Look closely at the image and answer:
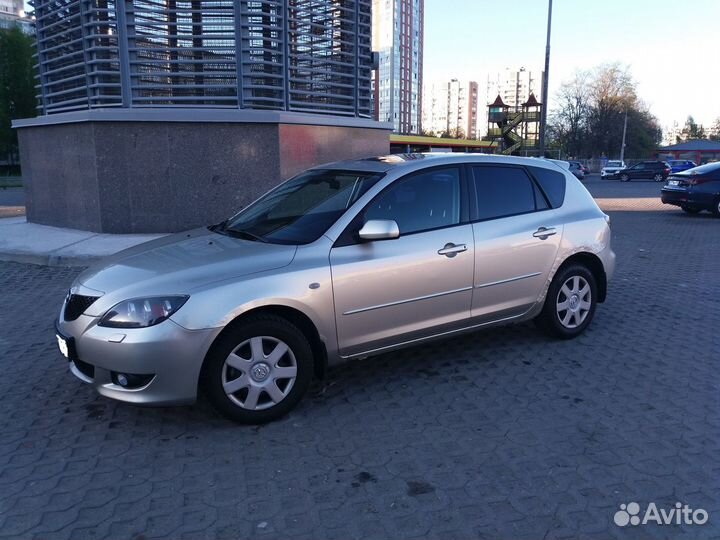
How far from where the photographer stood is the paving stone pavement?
2850 millimetres

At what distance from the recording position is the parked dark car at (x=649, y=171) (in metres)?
45.4

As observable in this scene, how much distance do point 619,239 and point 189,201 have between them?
827cm

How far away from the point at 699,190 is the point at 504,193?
14.4 m

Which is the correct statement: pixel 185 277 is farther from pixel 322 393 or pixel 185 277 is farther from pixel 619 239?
pixel 619 239

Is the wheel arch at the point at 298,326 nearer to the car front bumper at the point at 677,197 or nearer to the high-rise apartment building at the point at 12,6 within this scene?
the car front bumper at the point at 677,197

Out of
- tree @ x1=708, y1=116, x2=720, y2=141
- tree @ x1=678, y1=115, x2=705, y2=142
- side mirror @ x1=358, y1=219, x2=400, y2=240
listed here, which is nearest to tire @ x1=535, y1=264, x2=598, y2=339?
Answer: side mirror @ x1=358, y1=219, x2=400, y2=240

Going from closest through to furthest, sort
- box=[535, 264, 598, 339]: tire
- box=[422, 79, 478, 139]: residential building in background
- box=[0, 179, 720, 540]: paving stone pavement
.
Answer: box=[0, 179, 720, 540]: paving stone pavement → box=[535, 264, 598, 339]: tire → box=[422, 79, 478, 139]: residential building in background

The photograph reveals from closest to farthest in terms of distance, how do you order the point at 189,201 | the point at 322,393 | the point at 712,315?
the point at 322,393
the point at 712,315
the point at 189,201

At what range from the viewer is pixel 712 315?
624 centimetres

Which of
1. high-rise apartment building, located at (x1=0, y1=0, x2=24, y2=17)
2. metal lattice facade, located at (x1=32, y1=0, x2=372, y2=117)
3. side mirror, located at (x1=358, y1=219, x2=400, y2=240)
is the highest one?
high-rise apartment building, located at (x1=0, y1=0, x2=24, y2=17)

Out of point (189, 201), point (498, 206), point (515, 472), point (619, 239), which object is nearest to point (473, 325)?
point (498, 206)

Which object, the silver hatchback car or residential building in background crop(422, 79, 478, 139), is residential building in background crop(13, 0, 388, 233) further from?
residential building in background crop(422, 79, 478, 139)

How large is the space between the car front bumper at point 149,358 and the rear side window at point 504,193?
7.90 ft

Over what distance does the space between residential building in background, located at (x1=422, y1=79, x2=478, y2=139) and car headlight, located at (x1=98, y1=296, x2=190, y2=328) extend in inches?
6098
